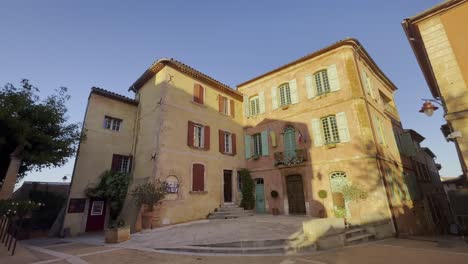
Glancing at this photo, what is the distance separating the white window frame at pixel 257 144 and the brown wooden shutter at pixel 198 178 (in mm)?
4118

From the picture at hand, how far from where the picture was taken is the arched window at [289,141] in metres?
13.5

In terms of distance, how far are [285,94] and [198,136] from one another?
6.31 m

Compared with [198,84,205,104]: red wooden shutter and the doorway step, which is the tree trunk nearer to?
the doorway step

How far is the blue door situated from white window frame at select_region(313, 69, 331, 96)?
6.54 metres

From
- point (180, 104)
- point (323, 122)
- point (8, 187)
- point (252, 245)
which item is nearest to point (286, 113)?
point (323, 122)

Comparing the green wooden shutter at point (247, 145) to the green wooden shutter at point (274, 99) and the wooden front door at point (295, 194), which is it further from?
the wooden front door at point (295, 194)

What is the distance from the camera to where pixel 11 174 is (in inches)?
397

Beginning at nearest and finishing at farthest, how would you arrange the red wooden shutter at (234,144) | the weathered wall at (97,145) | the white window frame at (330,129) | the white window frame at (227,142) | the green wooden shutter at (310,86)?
the white window frame at (330,129)
the weathered wall at (97,145)
the green wooden shutter at (310,86)
the white window frame at (227,142)
the red wooden shutter at (234,144)

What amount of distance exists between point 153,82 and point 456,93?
13722 millimetres

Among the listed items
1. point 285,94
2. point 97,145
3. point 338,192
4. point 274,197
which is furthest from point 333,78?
point 97,145

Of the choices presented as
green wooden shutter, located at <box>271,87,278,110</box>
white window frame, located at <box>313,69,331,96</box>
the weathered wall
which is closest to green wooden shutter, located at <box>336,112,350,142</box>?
white window frame, located at <box>313,69,331,96</box>

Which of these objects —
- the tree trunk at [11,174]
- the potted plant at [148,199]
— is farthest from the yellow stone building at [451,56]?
the tree trunk at [11,174]

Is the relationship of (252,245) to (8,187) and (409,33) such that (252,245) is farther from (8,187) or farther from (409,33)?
(8,187)

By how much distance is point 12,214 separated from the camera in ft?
25.2
